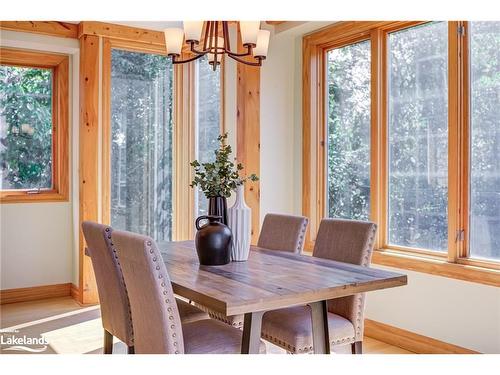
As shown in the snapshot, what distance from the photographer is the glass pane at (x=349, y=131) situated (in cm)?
407

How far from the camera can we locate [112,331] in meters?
2.64

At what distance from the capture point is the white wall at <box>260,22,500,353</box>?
3.12 metres

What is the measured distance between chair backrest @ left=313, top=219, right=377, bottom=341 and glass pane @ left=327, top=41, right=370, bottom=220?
1160mm


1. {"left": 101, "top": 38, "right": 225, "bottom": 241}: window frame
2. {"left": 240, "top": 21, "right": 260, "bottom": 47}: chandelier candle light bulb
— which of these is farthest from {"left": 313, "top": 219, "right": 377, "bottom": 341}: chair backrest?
{"left": 101, "top": 38, "right": 225, "bottom": 241}: window frame

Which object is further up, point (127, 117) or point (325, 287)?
point (127, 117)

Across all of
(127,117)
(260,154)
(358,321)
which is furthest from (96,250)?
(127,117)

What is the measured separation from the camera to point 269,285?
7.03 ft

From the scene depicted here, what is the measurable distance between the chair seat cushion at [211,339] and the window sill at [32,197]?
292 centimetres

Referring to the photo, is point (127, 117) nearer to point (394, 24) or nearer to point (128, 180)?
point (128, 180)

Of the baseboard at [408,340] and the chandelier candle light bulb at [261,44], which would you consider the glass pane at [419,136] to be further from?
the chandelier candle light bulb at [261,44]

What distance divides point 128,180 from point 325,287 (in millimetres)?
3190

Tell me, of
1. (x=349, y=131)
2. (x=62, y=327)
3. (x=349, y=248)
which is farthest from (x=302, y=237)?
(x=62, y=327)

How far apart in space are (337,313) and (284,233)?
679 mm

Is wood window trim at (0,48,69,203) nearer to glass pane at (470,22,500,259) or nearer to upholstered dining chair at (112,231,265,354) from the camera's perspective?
upholstered dining chair at (112,231,265,354)
